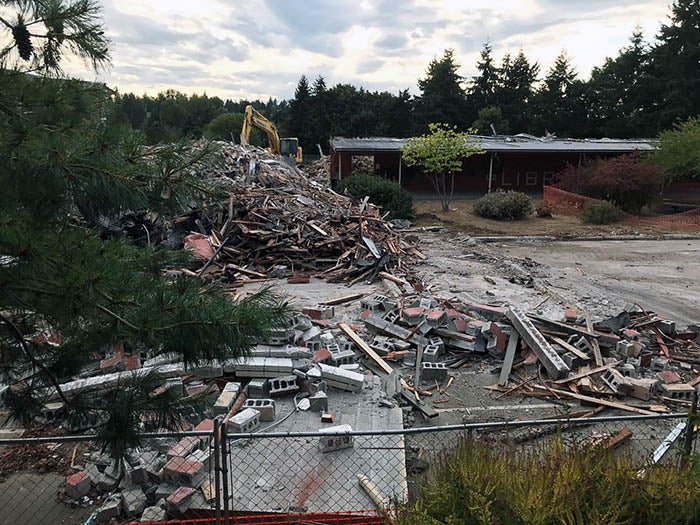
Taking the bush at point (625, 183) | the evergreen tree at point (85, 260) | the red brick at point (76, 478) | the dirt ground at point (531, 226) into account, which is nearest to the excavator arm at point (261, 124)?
the dirt ground at point (531, 226)

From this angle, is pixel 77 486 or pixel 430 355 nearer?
pixel 77 486

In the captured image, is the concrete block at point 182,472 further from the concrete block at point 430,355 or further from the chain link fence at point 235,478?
the concrete block at point 430,355

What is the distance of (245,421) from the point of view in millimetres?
6625

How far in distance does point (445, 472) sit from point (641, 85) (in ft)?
197

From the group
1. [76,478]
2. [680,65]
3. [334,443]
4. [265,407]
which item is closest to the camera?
[76,478]

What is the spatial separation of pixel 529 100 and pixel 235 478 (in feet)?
216

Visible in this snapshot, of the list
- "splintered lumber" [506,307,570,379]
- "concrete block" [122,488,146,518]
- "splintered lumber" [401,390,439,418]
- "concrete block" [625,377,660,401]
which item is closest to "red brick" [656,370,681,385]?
"concrete block" [625,377,660,401]

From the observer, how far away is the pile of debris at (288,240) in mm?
15406

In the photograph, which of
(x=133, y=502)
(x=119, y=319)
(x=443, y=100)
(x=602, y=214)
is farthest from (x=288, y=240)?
(x=443, y=100)

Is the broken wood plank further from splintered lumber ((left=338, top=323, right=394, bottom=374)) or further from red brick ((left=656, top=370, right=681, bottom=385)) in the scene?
splintered lumber ((left=338, top=323, right=394, bottom=374))

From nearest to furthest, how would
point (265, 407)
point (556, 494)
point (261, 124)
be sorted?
point (556, 494) → point (265, 407) → point (261, 124)

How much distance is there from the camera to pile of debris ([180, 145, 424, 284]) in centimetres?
1541

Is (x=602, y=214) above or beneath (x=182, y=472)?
above

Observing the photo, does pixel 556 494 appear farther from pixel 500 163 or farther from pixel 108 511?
pixel 500 163
